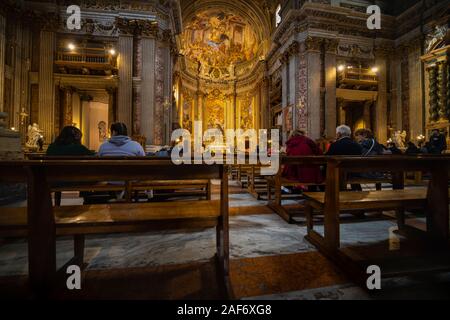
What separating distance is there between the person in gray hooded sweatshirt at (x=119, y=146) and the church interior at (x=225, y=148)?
0.03 meters

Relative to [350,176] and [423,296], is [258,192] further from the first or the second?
[423,296]

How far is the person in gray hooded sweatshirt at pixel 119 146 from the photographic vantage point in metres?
3.37

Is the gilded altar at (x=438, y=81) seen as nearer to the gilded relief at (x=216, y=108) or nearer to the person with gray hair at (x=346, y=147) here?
the person with gray hair at (x=346, y=147)

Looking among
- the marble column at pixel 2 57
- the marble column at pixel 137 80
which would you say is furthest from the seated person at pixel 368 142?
the marble column at pixel 2 57

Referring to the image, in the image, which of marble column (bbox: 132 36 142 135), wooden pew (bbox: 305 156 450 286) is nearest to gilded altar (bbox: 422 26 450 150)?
wooden pew (bbox: 305 156 450 286)

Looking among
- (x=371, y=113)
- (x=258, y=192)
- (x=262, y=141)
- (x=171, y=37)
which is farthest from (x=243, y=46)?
(x=258, y=192)

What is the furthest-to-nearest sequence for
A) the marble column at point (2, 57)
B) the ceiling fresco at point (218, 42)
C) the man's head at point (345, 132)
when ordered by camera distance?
1. the ceiling fresco at point (218, 42)
2. the marble column at point (2, 57)
3. the man's head at point (345, 132)

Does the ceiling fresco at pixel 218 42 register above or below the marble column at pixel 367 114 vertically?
above

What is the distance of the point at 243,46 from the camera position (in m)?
20.0

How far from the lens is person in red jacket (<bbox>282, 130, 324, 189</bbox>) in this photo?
161 inches

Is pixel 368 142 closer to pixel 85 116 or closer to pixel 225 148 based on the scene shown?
pixel 85 116

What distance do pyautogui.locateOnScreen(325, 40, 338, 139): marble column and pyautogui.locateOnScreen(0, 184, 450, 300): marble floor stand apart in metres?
8.65

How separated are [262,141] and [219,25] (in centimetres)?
1069

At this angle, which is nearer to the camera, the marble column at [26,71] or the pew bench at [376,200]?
the pew bench at [376,200]
